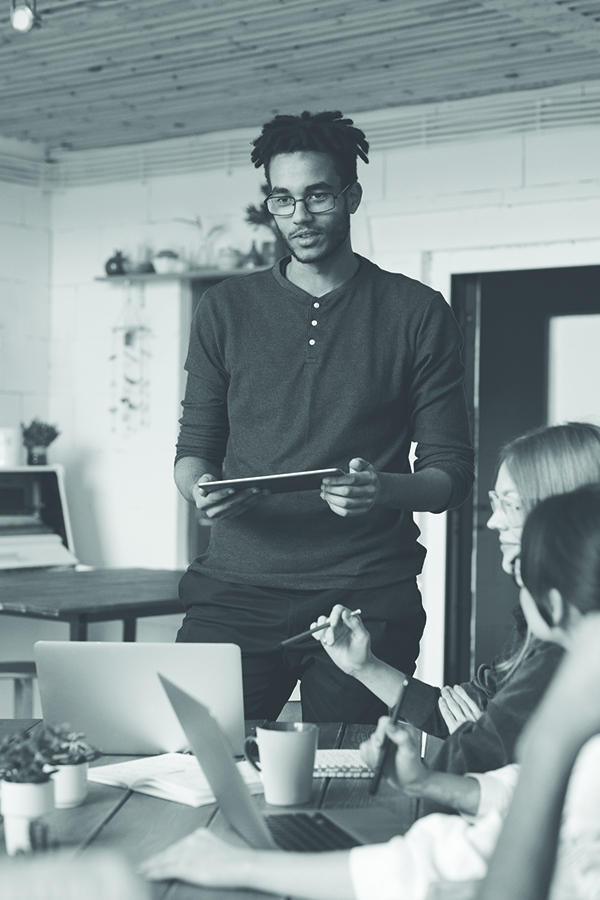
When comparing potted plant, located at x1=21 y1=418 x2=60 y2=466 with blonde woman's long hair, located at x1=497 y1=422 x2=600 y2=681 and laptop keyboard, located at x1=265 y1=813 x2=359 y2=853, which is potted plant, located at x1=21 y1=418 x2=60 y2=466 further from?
laptop keyboard, located at x1=265 y1=813 x2=359 y2=853

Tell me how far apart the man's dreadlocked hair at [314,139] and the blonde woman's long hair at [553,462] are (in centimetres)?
77

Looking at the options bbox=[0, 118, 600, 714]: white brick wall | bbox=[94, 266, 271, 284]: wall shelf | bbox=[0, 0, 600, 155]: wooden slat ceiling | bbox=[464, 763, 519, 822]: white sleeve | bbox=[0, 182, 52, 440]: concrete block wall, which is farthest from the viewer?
bbox=[0, 182, 52, 440]: concrete block wall

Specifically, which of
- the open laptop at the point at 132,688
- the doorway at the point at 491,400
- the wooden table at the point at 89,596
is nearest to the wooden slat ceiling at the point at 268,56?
the doorway at the point at 491,400

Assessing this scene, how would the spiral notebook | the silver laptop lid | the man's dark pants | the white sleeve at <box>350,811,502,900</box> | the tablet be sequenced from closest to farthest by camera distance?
the white sleeve at <box>350,811,502,900</box> → the silver laptop lid → the spiral notebook → the tablet → the man's dark pants

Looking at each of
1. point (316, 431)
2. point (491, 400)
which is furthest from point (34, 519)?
point (316, 431)

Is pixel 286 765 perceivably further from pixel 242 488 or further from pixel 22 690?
pixel 22 690

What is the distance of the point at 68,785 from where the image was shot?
4.50 feet

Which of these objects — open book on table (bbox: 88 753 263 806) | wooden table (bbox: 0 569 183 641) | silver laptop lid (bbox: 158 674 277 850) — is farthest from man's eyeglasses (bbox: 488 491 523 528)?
wooden table (bbox: 0 569 183 641)

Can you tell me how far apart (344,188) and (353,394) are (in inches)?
14.6

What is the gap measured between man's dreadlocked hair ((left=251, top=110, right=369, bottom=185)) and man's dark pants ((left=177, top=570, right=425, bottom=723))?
75 cm

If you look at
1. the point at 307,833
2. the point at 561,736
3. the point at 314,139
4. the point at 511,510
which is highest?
the point at 314,139

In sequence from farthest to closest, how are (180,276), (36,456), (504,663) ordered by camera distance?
(36,456) < (180,276) < (504,663)

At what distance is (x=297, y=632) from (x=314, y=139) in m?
0.87

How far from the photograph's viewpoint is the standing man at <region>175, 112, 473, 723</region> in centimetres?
206
